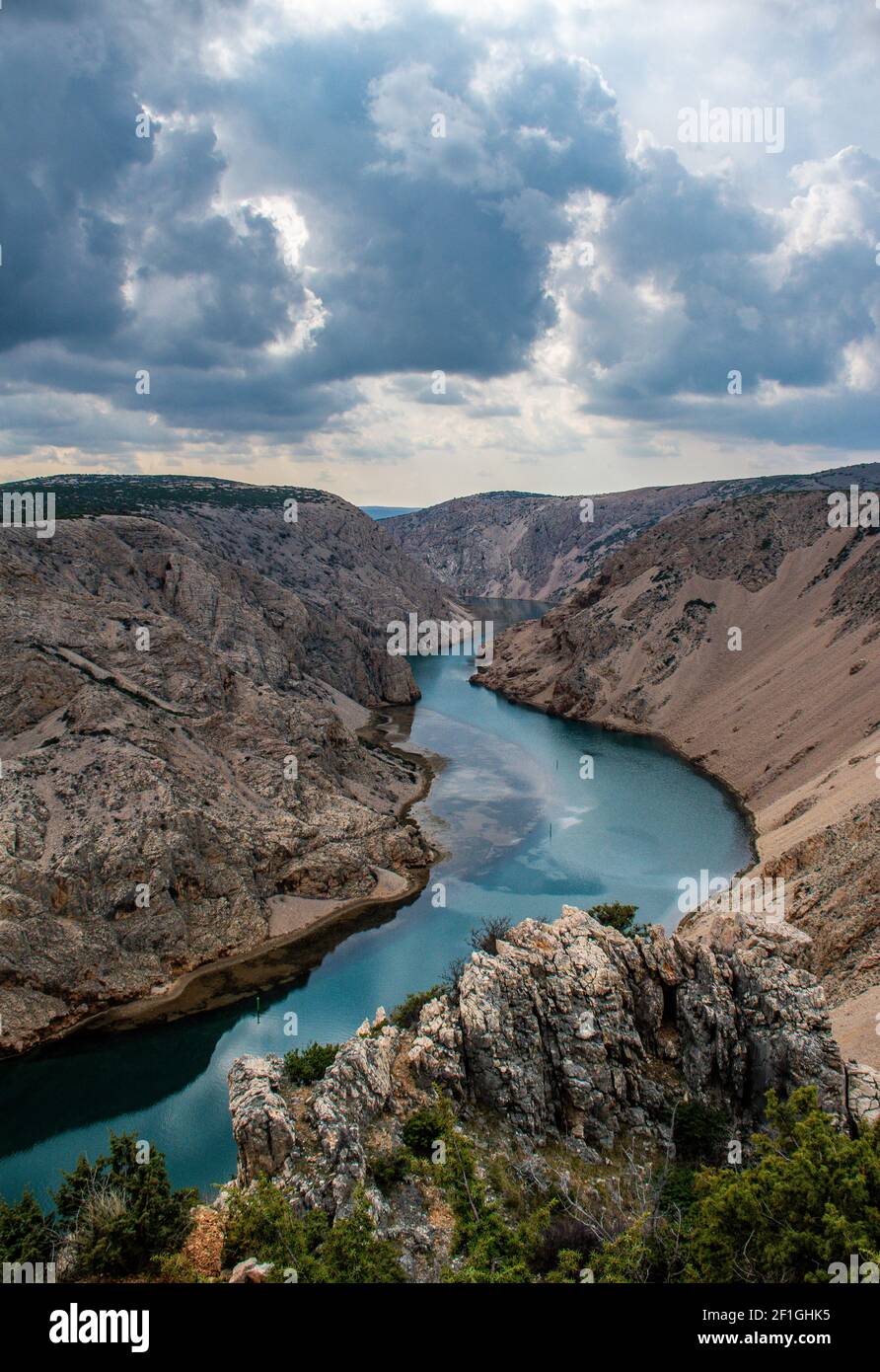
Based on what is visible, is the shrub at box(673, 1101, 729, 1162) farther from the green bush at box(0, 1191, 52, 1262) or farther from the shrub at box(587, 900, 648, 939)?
the shrub at box(587, 900, 648, 939)

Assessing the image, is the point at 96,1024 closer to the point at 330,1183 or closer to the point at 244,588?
the point at 330,1183

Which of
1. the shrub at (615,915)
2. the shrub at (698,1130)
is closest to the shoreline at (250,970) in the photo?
the shrub at (615,915)

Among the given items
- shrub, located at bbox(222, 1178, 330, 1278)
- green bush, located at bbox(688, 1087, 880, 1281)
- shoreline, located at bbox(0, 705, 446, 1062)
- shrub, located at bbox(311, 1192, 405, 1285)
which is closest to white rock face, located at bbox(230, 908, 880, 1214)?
shrub, located at bbox(222, 1178, 330, 1278)

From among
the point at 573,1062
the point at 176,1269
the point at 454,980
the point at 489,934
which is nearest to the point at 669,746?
the point at 489,934

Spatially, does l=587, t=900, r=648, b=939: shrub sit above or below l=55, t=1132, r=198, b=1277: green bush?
above

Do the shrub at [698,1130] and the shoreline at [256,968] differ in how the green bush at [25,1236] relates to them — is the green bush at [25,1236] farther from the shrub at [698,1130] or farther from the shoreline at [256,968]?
the shoreline at [256,968]

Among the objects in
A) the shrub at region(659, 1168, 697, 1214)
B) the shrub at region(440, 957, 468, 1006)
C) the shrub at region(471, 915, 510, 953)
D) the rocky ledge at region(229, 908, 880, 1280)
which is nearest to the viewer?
the shrub at region(659, 1168, 697, 1214)

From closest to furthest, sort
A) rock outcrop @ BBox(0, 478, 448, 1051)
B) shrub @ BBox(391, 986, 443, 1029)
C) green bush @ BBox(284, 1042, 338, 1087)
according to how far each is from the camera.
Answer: green bush @ BBox(284, 1042, 338, 1087) < shrub @ BBox(391, 986, 443, 1029) < rock outcrop @ BBox(0, 478, 448, 1051)

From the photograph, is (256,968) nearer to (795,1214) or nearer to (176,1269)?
(176,1269)
